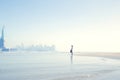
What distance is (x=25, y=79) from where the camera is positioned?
34.1 ft

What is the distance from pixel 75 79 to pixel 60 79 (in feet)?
2.63

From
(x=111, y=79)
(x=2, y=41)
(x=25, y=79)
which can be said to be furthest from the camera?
(x=2, y=41)

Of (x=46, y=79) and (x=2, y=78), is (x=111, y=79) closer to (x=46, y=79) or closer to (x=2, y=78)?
(x=46, y=79)

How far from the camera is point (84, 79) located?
428 inches

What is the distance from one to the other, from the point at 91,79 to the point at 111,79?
1.13 metres

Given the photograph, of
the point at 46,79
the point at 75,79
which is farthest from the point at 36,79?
the point at 75,79

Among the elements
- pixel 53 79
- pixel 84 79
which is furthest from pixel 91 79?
pixel 53 79

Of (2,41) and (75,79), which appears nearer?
(75,79)

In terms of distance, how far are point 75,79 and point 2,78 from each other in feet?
12.6

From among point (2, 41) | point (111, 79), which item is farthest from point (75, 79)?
point (2, 41)

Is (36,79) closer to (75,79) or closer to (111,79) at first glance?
(75,79)

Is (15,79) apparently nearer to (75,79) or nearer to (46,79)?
(46,79)

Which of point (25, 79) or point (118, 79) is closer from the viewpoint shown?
point (25, 79)

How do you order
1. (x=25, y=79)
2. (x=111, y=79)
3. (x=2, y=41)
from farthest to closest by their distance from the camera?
(x=2, y=41) → (x=111, y=79) → (x=25, y=79)
